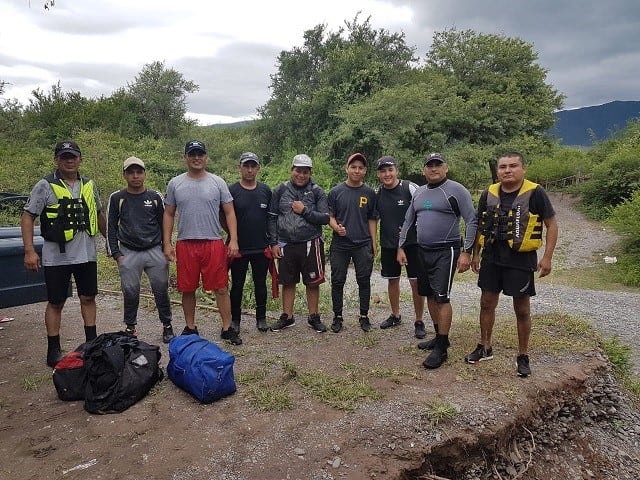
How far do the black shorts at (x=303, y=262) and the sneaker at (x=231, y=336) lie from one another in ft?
2.41

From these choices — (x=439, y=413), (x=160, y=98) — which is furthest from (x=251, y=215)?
(x=160, y=98)

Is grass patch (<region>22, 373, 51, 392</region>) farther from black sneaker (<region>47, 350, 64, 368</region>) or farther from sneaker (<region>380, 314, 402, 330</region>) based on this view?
sneaker (<region>380, 314, 402, 330</region>)

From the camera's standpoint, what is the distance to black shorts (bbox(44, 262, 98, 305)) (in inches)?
159

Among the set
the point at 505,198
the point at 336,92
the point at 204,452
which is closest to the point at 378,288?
the point at 505,198

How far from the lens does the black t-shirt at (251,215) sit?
15.6 feet

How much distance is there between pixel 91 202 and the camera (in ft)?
13.8

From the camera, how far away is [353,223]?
4.95 metres

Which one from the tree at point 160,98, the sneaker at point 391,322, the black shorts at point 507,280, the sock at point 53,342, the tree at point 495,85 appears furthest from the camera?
the tree at point 160,98

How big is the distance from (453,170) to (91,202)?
18.2 m

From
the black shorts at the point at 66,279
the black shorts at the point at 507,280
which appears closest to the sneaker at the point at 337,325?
the black shorts at the point at 507,280

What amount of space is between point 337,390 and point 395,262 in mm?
1719

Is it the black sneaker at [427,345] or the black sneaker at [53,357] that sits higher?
the black sneaker at [53,357]

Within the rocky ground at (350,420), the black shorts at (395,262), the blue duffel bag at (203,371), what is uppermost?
the black shorts at (395,262)

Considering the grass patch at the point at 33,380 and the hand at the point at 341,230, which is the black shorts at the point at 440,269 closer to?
the hand at the point at 341,230
